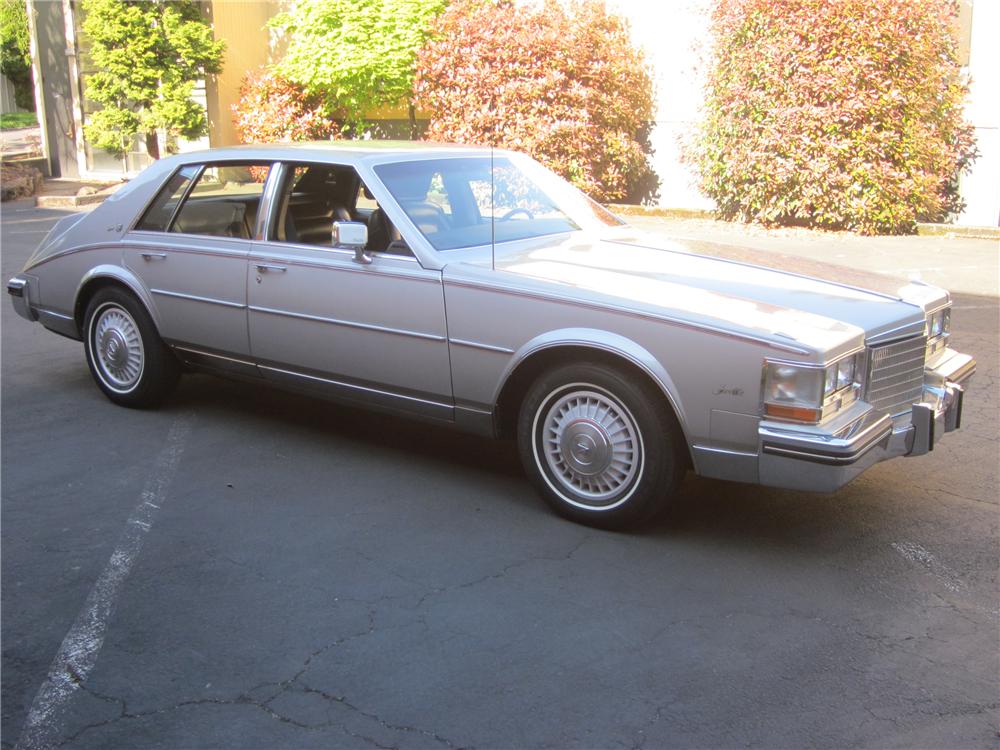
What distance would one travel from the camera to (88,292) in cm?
Answer: 638

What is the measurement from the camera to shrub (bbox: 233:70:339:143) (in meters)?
18.2

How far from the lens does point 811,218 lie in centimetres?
1445

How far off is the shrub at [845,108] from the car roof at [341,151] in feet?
29.1

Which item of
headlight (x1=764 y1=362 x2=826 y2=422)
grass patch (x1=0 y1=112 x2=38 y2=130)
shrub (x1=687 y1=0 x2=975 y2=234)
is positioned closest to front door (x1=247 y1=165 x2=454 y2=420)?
headlight (x1=764 y1=362 x2=826 y2=422)

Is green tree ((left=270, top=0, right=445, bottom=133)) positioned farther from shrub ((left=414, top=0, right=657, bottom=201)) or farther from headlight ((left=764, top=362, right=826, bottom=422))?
headlight ((left=764, top=362, right=826, bottom=422))

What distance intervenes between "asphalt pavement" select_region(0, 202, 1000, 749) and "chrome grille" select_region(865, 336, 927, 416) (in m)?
0.58

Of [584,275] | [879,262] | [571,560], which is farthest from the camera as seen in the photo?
[879,262]

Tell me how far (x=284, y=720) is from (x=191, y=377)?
4.40 m

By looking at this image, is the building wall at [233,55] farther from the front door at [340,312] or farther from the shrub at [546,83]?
the front door at [340,312]

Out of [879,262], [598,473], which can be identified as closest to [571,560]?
[598,473]

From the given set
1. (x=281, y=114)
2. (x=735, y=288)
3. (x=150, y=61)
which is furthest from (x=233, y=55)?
(x=735, y=288)

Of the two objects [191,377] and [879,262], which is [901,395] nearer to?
[191,377]

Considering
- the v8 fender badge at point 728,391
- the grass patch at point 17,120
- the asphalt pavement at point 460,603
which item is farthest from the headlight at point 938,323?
the grass patch at point 17,120

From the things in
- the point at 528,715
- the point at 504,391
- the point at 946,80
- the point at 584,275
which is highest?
the point at 946,80
